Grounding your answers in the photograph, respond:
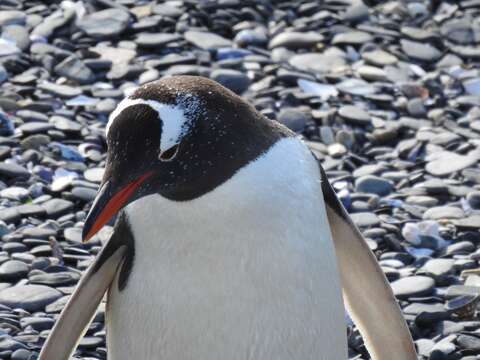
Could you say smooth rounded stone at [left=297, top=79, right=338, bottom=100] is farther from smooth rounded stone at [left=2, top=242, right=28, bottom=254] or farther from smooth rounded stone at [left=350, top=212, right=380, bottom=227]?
smooth rounded stone at [left=2, top=242, right=28, bottom=254]

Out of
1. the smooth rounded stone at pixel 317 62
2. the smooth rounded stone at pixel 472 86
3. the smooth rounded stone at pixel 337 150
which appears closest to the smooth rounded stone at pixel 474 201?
the smooth rounded stone at pixel 337 150

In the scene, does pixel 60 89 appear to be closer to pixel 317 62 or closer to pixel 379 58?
pixel 317 62

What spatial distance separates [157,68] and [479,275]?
213 cm

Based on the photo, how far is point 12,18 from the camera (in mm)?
6277

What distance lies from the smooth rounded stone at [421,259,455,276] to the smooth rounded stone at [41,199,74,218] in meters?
1.35

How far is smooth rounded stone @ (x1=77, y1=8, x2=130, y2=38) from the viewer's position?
6262 mm

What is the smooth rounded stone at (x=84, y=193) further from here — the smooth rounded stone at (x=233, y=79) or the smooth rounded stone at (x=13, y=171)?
the smooth rounded stone at (x=233, y=79)

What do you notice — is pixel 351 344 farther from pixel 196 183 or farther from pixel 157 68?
pixel 157 68

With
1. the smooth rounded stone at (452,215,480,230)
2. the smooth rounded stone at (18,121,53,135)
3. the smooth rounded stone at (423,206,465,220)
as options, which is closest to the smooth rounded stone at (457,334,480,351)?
the smooth rounded stone at (452,215,480,230)

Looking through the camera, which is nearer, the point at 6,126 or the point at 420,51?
the point at 6,126

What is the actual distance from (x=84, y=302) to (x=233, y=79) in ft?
8.74

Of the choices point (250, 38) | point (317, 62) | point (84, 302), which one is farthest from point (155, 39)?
point (84, 302)

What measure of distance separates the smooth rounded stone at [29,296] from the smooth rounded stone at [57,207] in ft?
1.88

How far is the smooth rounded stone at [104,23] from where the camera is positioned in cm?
626
